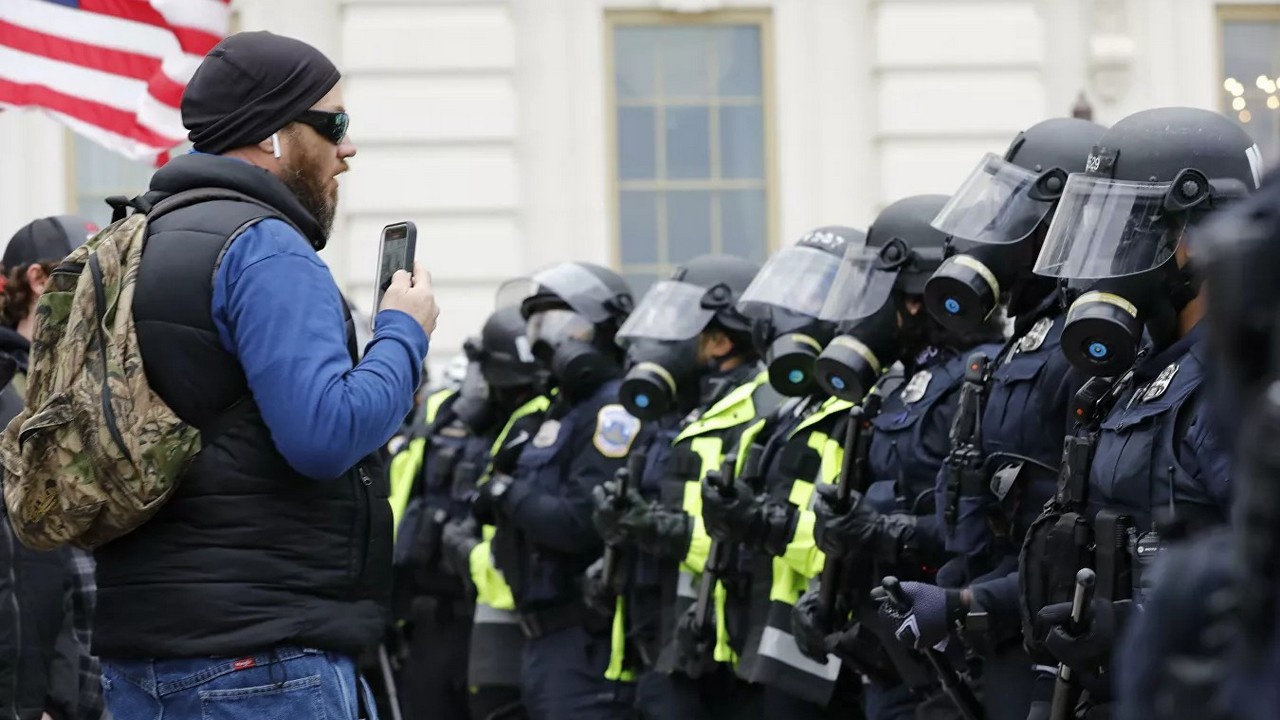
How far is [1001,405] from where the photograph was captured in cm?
455

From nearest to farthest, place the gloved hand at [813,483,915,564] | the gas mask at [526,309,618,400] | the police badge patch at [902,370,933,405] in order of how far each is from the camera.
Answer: the gloved hand at [813,483,915,564]
the police badge patch at [902,370,933,405]
the gas mask at [526,309,618,400]

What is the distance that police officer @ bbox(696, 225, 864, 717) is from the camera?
5.72 meters

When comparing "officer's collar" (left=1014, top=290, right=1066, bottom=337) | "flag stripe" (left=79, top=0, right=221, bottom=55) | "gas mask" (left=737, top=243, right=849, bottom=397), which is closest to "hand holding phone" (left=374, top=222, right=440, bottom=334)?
"officer's collar" (left=1014, top=290, right=1066, bottom=337)

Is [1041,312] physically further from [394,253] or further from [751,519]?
[394,253]

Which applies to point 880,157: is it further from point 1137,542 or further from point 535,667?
point 1137,542

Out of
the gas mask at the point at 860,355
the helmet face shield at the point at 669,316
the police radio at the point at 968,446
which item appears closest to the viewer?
the police radio at the point at 968,446

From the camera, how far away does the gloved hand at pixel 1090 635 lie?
3670 mm

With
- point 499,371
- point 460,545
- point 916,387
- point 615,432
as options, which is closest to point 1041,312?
point 916,387

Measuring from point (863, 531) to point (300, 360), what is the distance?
7.43ft

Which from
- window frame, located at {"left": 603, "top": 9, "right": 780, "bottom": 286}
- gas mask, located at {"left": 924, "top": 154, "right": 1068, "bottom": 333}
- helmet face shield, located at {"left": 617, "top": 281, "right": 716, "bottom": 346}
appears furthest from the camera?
window frame, located at {"left": 603, "top": 9, "right": 780, "bottom": 286}

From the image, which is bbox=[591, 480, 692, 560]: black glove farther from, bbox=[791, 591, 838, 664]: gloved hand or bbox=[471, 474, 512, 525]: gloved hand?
bbox=[791, 591, 838, 664]: gloved hand

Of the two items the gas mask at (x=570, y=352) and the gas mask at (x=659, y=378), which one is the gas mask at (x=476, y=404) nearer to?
the gas mask at (x=570, y=352)

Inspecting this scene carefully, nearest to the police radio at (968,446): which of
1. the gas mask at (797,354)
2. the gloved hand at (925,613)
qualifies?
the gloved hand at (925,613)

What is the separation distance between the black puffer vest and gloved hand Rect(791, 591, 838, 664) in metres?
2.26
